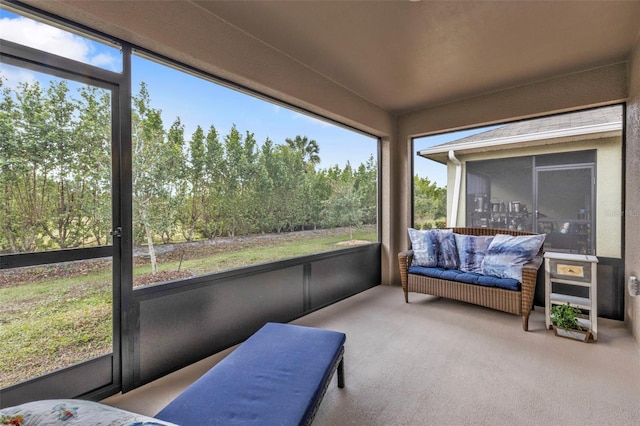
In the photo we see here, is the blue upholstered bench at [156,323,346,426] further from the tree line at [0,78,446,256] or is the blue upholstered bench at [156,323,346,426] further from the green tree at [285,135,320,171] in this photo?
the green tree at [285,135,320,171]

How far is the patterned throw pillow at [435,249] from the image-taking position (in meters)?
3.69

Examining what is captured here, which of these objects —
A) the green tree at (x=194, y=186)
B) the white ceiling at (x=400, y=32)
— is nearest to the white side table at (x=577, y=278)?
the white ceiling at (x=400, y=32)

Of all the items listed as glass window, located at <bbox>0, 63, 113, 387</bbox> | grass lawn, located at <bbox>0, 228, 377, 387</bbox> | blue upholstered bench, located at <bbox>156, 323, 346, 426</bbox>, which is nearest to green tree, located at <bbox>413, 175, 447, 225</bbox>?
blue upholstered bench, located at <bbox>156, 323, 346, 426</bbox>

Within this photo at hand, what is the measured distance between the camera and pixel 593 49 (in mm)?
2738

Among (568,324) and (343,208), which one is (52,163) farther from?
(568,324)

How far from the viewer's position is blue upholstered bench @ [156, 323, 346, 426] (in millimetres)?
1227

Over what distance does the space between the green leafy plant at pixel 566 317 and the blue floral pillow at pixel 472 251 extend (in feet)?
2.56

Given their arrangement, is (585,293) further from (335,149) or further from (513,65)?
(335,149)

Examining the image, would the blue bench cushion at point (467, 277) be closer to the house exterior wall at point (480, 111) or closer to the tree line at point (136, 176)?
the house exterior wall at point (480, 111)

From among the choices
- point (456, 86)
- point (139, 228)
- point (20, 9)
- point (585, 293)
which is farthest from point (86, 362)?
point (585, 293)

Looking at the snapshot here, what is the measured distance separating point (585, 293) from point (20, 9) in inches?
219

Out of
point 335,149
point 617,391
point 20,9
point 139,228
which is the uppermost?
point 20,9

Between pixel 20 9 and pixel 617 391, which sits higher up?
pixel 20 9

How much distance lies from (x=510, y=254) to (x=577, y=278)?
1.94ft
